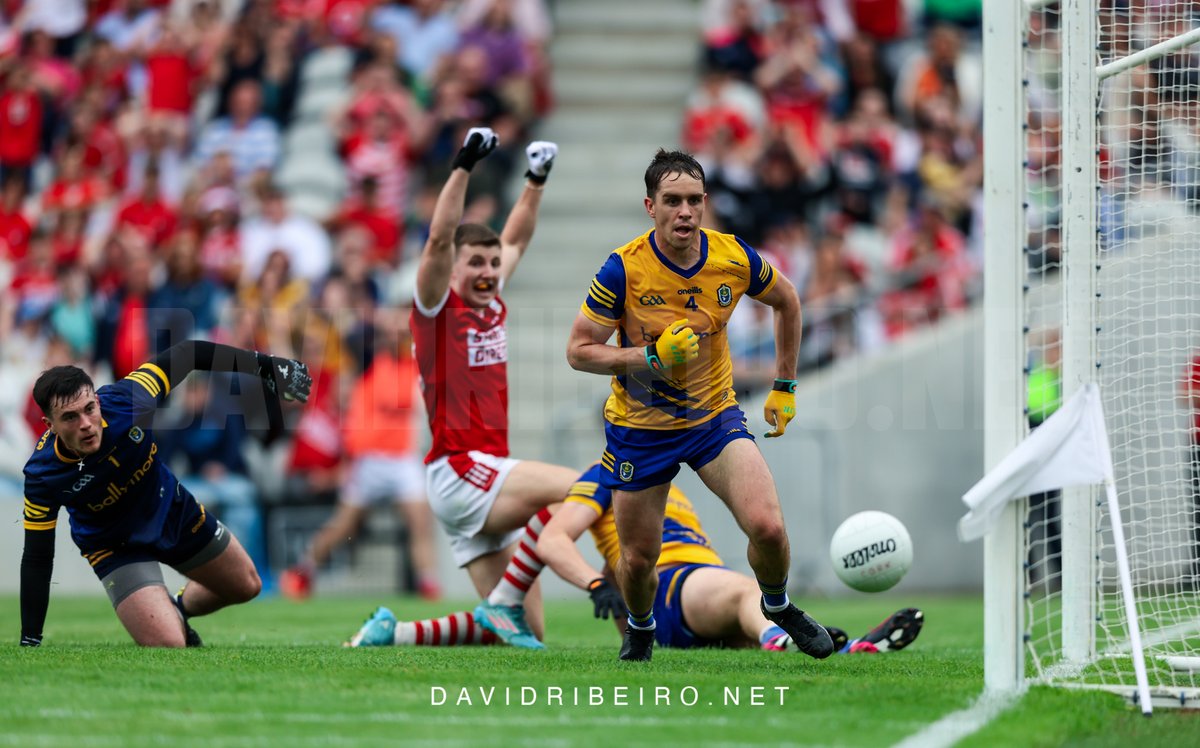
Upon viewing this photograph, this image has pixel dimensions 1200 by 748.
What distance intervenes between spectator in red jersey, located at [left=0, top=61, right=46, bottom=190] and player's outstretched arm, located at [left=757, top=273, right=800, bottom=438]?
14.5 m

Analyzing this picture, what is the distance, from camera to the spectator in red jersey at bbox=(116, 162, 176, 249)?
18.3m

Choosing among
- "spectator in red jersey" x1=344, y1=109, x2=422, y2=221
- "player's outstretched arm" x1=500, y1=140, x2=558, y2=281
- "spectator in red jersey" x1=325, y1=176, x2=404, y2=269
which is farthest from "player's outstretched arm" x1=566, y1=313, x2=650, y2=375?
"spectator in red jersey" x1=344, y1=109, x2=422, y2=221

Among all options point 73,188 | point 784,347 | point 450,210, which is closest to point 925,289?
point 450,210

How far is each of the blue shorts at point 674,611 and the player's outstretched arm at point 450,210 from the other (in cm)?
215

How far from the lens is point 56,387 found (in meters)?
8.04

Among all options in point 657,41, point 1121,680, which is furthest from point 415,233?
point 1121,680

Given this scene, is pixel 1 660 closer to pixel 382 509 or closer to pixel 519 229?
pixel 519 229

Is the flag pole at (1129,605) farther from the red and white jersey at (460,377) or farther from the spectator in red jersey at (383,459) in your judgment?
the spectator in red jersey at (383,459)

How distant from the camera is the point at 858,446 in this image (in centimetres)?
1575

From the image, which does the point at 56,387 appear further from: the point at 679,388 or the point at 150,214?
the point at 150,214

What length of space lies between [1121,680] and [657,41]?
15.2 metres

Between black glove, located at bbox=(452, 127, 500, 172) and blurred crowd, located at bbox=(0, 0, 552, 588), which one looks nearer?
black glove, located at bbox=(452, 127, 500, 172)

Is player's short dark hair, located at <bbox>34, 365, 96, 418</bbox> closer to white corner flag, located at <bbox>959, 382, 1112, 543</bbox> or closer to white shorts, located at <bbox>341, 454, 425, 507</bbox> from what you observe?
white corner flag, located at <bbox>959, 382, 1112, 543</bbox>

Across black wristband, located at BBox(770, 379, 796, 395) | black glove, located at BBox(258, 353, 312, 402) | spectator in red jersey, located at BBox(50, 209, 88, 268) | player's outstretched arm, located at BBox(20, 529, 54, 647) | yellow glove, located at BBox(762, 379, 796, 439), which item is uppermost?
spectator in red jersey, located at BBox(50, 209, 88, 268)
